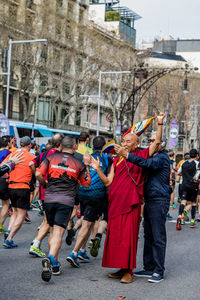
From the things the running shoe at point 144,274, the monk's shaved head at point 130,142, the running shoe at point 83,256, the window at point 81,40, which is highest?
the window at point 81,40

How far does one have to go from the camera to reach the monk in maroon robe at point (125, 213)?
20.7 ft

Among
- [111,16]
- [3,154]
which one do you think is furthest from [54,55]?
[111,16]

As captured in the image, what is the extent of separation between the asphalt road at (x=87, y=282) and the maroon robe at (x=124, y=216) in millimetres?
325

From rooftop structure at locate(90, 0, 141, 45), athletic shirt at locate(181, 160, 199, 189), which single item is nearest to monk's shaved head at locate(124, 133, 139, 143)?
athletic shirt at locate(181, 160, 199, 189)

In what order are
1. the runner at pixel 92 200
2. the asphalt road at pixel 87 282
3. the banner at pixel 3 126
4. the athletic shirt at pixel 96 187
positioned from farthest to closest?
the banner at pixel 3 126, the athletic shirt at pixel 96 187, the runner at pixel 92 200, the asphalt road at pixel 87 282

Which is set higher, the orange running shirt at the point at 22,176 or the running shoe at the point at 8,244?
the orange running shirt at the point at 22,176

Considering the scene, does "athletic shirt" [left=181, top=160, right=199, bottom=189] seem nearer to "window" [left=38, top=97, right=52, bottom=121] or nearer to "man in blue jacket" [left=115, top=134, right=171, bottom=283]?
"man in blue jacket" [left=115, top=134, right=171, bottom=283]

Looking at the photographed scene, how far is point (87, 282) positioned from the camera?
6383 mm

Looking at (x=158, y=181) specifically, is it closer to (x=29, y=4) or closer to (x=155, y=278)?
(x=155, y=278)

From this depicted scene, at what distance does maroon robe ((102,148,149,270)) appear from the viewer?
248 inches

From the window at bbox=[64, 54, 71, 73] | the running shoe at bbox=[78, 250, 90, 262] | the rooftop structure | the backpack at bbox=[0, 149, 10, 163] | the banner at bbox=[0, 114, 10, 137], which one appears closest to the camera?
the running shoe at bbox=[78, 250, 90, 262]

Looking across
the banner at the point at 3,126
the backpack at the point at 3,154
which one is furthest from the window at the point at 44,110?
the backpack at the point at 3,154

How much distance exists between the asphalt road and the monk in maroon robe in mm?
294

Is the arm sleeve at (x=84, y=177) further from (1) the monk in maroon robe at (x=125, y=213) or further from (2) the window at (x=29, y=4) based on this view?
Answer: (2) the window at (x=29, y=4)
